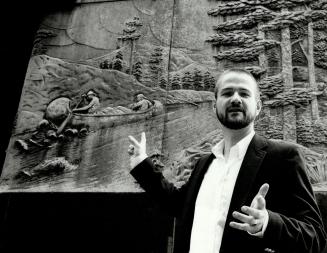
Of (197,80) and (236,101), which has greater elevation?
(197,80)

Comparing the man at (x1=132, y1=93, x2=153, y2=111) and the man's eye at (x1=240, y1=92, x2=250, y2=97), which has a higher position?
the man at (x1=132, y1=93, x2=153, y2=111)

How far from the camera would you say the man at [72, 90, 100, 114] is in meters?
4.98

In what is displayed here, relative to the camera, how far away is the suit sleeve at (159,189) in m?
2.53

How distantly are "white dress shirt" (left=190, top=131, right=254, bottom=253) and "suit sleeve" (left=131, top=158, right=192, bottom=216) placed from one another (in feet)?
1.08

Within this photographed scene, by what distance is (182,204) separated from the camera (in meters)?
2.50

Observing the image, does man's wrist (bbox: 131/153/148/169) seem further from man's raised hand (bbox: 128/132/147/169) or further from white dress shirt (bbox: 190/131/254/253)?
white dress shirt (bbox: 190/131/254/253)

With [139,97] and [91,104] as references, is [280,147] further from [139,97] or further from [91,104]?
[91,104]

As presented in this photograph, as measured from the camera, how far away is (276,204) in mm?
1908

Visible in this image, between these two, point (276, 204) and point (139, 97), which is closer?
point (276, 204)

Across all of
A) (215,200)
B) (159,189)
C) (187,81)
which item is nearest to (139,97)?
(187,81)

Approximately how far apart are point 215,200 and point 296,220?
0.51m

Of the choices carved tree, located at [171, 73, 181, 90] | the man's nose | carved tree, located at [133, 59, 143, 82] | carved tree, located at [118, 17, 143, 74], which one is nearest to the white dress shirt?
the man's nose

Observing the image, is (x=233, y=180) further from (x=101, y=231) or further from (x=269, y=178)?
(x=101, y=231)

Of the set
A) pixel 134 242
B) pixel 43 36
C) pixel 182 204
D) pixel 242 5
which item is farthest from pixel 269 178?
pixel 43 36
